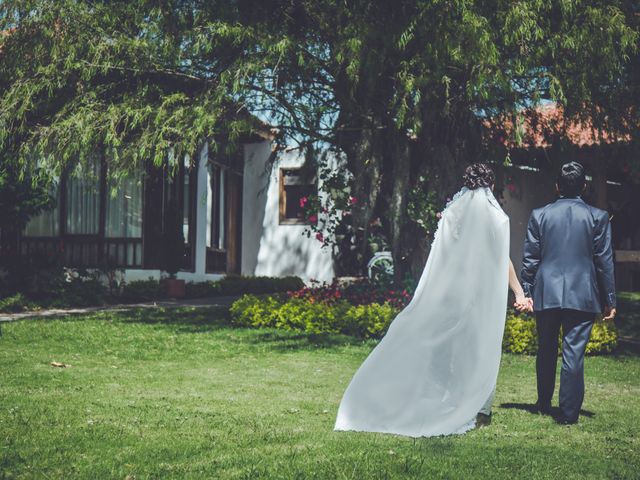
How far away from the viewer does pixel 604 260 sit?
6.05 metres

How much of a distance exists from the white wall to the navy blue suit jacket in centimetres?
1626

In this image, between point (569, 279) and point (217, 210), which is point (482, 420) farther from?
point (217, 210)

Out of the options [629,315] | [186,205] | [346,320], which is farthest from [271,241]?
[346,320]

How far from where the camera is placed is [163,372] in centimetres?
847

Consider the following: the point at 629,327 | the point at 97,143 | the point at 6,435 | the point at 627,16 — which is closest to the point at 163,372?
the point at 6,435

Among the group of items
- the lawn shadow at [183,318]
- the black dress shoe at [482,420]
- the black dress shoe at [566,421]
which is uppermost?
the black dress shoe at [482,420]

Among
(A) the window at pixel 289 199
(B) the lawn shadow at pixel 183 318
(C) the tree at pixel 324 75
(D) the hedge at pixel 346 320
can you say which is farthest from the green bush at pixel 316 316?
(A) the window at pixel 289 199

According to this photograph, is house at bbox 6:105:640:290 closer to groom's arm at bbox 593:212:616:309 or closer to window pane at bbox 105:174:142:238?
window pane at bbox 105:174:142:238

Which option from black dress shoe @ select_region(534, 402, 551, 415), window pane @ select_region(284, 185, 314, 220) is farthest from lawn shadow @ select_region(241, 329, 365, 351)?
window pane @ select_region(284, 185, 314, 220)

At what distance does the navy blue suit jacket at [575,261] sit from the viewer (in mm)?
5965

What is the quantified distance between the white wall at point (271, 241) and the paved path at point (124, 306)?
12.6ft

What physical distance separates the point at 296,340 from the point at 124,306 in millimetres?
4873

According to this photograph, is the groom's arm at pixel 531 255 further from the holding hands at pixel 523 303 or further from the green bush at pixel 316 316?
the green bush at pixel 316 316

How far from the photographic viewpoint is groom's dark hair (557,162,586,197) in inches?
244
